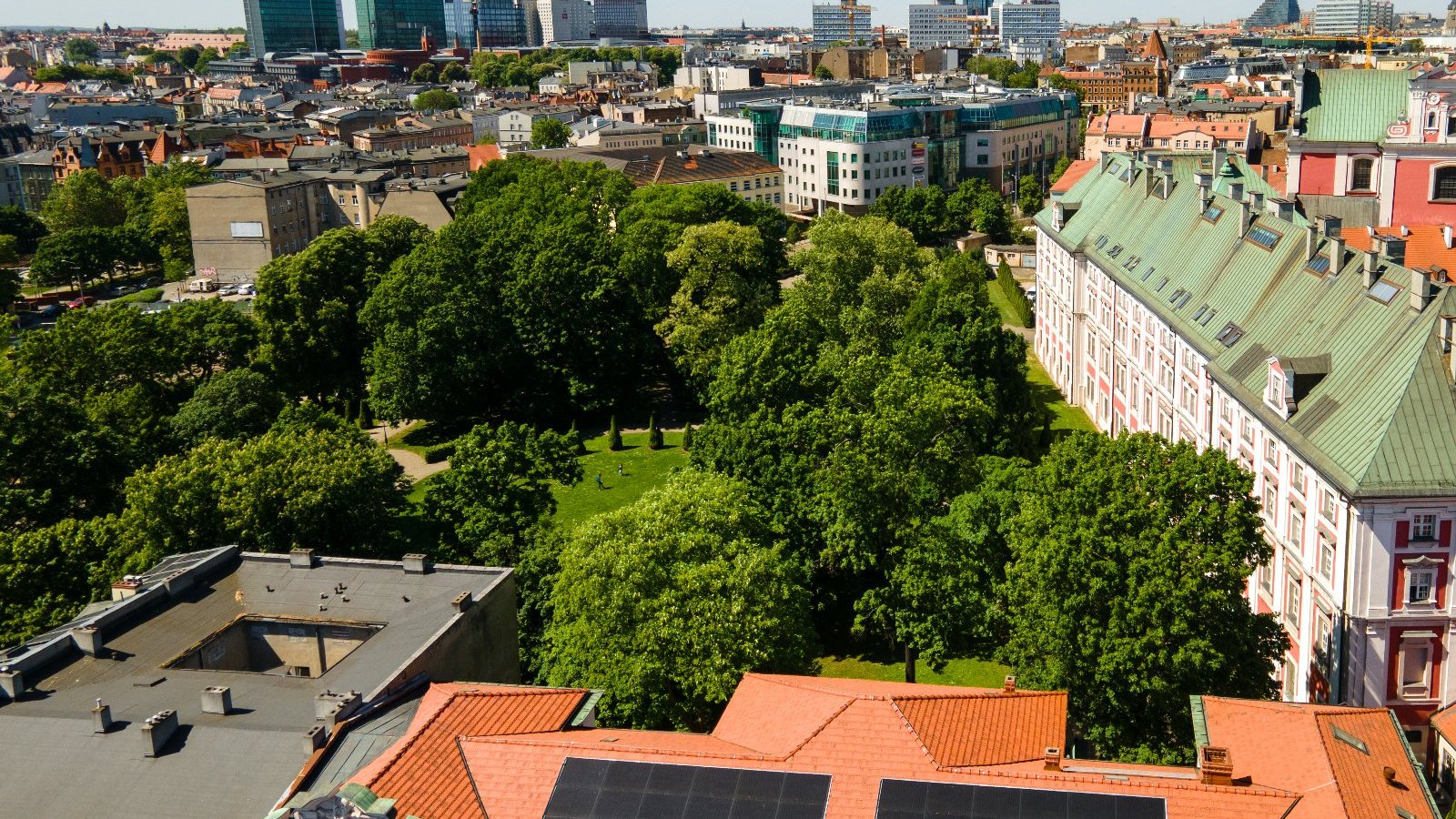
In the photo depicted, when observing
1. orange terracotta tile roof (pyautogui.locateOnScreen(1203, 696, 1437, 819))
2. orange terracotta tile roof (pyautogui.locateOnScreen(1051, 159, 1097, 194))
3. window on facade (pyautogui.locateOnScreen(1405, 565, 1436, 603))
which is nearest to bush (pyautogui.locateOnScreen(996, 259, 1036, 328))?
orange terracotta tile roof (pyautogui.locateOnScreen(1051, 159, 1097, 194))

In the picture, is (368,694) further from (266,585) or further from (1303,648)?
(1303,648)

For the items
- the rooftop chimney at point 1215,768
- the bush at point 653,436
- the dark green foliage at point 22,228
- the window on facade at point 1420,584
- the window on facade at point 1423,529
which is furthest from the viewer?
the dark green foliage at point 22,228

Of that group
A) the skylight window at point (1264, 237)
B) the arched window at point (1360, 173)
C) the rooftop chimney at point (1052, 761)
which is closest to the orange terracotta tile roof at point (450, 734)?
the rooftop chimney at point (1052, 761)

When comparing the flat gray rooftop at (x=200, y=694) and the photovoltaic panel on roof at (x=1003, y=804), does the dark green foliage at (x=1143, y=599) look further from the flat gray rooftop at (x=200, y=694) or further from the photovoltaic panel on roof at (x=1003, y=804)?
the flat gray rooftop at (x=200, y=694)

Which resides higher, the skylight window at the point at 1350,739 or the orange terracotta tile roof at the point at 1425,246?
the orange terracotta tile roof at the point at 1425,246

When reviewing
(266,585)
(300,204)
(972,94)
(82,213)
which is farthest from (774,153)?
(266,585)

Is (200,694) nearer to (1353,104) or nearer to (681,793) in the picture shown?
(681,793)
